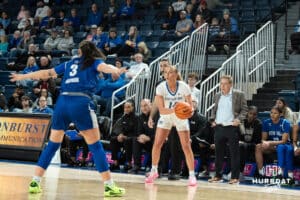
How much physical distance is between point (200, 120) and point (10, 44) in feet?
36.3

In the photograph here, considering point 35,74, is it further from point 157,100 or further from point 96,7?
point 96,7

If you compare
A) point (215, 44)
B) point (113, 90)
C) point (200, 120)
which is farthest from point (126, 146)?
point (215, 44)

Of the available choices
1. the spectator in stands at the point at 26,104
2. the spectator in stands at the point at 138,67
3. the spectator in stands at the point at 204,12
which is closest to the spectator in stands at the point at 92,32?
the spectator in stands at the point at 204,12

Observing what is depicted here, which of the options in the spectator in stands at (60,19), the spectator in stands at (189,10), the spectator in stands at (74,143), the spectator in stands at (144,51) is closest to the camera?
the spectator in stands at (74,143)

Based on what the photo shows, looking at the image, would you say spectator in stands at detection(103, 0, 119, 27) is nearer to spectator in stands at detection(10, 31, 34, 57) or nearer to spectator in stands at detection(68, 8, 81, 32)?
spectator in stands at detection(68, 8, 81, 32)

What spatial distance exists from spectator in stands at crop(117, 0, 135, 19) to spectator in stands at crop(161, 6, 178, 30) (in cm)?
172

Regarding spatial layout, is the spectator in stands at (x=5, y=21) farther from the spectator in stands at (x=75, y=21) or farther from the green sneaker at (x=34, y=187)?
the green sneaker at (x=34, y=187)

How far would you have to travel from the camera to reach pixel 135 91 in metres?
15.7

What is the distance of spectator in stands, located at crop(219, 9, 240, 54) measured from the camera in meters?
16.6

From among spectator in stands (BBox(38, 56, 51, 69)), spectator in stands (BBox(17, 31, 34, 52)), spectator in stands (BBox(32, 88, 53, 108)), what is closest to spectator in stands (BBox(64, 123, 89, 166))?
spectator in stands (BBox(32, 88, 53, 108))

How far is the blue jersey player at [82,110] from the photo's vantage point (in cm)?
875

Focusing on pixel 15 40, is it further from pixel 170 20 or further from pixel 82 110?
pixel 82 110

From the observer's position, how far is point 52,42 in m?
20.8

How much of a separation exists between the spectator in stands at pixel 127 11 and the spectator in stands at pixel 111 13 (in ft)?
0.63
